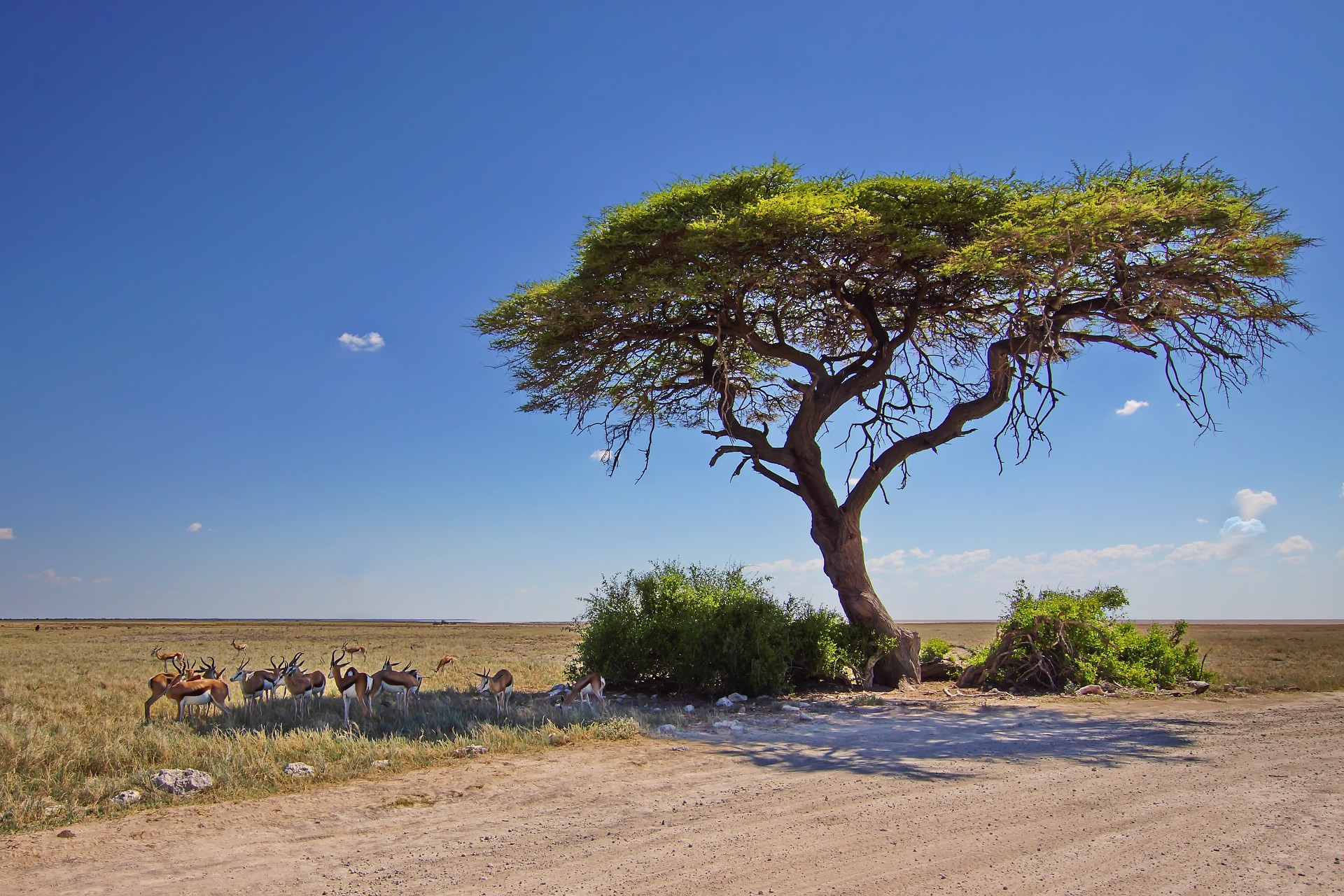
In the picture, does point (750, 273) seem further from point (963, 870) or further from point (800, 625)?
point (963, 870)

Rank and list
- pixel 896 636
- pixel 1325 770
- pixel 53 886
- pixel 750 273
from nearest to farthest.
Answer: pixel 53 886 → pixel 1325 770 → pixel 750 273 → pixel 896 636

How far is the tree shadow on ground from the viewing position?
9664 millimetres

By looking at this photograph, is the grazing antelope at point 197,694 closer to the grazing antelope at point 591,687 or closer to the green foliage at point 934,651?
the grazing antelope at point 591,687

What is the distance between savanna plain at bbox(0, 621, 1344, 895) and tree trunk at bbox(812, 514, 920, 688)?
4473 mm

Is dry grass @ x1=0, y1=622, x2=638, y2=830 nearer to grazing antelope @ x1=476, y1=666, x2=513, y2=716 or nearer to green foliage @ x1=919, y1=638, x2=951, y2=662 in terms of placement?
grazing antelope @ x1=476, y1=666, x2=513, y2=716

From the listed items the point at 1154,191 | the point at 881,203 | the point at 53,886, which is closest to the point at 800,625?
→ the point at 881,203

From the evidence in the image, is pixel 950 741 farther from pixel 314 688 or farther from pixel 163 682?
pixel 163 682

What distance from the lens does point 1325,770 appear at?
9.12 meters

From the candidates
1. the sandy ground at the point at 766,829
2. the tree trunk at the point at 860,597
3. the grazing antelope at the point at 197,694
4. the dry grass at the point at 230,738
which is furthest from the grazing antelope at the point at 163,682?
the tree trunk at the point at 860,597

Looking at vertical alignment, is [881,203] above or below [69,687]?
above

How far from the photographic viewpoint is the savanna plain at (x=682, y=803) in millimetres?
5965

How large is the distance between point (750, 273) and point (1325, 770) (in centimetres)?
1232

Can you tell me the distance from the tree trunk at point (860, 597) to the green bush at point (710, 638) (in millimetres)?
400

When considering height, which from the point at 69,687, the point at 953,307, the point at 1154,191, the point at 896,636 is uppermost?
the point at 1154,191
